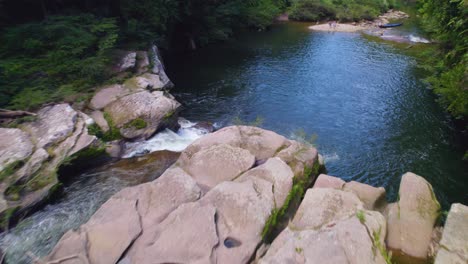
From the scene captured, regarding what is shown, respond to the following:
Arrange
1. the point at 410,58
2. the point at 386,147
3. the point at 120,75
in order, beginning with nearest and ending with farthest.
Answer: the point at 386,147 < the point at 120,75 < the point at 410,58

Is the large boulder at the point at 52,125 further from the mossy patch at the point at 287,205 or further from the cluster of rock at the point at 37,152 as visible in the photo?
the mossy patch at the point at 287,205

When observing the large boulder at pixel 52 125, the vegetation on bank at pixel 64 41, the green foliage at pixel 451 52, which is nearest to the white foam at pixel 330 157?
the green foliage at pixel 451 52

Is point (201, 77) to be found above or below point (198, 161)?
below

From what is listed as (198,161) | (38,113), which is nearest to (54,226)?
(198,161)

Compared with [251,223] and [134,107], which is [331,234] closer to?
[251,223]

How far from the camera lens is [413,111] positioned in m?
13.1

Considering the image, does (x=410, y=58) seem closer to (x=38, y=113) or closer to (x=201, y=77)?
(x=201, y=77)

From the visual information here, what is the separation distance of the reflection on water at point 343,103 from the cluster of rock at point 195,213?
3551mm

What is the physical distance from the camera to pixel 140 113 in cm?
991

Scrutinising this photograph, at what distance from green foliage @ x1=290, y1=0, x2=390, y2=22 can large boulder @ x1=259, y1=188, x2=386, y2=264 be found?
3394 centimetres

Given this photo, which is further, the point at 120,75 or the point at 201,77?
the point at 201,77

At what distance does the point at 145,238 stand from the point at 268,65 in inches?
621

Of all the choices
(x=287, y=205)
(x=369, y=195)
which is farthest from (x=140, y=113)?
(x=369, y=195)

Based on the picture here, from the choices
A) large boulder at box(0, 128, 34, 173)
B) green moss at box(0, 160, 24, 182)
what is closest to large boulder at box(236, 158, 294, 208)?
green moss at box(0, 160, 24, 182)
